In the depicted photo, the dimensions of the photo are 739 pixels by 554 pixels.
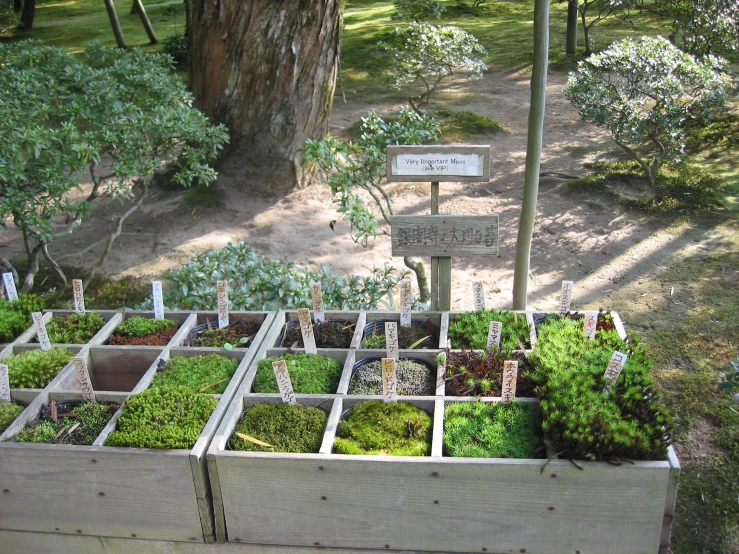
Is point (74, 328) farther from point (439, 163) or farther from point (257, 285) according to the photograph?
point (439, 163)

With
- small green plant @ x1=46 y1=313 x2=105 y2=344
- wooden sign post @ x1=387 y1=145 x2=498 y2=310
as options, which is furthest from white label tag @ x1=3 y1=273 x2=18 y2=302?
wooden sign post @ x1=387 y1=145 x2=498 y2=310

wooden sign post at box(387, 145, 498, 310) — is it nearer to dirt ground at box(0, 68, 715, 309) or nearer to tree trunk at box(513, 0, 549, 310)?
tree trunk at box(513, 0, 549, 310)

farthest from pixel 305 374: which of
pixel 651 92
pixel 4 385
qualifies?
pixel 651 92

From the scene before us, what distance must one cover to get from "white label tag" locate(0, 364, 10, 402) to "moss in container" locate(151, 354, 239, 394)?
1.99ft

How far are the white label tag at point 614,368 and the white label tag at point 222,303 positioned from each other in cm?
188

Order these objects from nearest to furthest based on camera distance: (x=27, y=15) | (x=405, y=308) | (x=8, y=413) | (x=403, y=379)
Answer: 1. (x=8, y=413)
2. (x=403, y=379)
3. (x=405, y=308)
4. (x=27, y=15)

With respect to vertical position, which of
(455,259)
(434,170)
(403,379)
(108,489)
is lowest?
(455,259)

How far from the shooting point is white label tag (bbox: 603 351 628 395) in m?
2.71

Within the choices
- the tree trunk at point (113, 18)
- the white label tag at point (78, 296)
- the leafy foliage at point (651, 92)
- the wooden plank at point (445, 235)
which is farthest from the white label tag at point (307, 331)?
the tree trunk at point (113, 18)

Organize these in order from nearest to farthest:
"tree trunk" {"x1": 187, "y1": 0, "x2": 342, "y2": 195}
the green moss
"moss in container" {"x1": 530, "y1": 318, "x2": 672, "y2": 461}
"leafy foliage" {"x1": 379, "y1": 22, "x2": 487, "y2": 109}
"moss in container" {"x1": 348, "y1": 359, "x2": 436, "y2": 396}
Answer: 1. "moss in container" {"x1": 530, "y1": 318, "x2": 672, "y2": 461}
2. the green moss
3. "moss in container" {"x1": 348, "y1": 359, "x2": 436, "y2": 396}
4. "tree trunk" {"x1": 187, "y1": 0, "x2": 342, "y2": 195}
5. "leafy foliage" {"x1": 379, "y1": 22, "x2": 487, "y2": 109}

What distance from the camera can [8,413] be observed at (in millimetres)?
2893

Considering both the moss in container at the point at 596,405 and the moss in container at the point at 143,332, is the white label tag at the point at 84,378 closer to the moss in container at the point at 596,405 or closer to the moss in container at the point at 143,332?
the moss in container at the point at 143,332

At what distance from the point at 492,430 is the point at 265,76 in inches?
188

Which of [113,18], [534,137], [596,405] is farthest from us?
[113,18]
